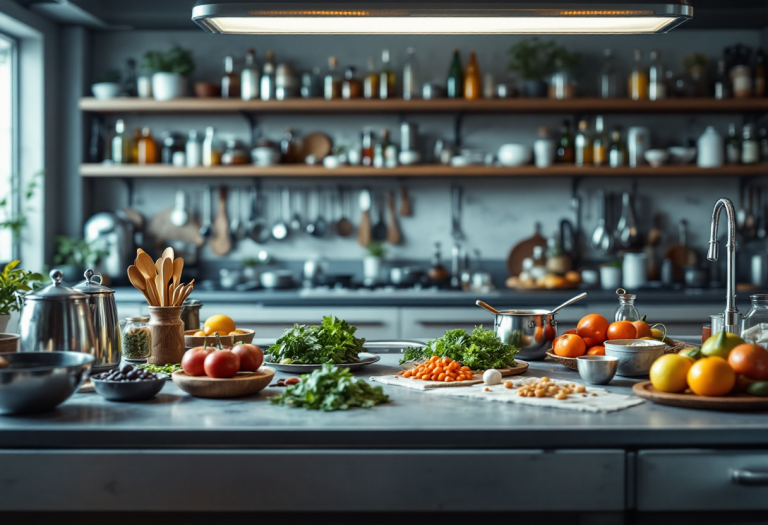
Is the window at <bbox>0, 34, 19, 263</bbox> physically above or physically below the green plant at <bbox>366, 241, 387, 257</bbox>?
above

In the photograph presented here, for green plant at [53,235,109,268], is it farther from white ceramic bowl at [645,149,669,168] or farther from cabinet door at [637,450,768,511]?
cabinet door at [637,450,768,511]

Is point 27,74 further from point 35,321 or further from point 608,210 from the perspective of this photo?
point 608,210

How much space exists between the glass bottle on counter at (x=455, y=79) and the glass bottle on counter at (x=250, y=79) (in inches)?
46.0

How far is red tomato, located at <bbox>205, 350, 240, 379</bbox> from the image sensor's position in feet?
5.48

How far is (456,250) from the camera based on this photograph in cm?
486

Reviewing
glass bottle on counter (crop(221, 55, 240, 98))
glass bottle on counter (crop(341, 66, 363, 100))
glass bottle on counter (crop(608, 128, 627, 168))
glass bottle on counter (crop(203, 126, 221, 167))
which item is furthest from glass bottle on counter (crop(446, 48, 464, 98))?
glass bottle on counter (crop(203, 126, 221, 167))

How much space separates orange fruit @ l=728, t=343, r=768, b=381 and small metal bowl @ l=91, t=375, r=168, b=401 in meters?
1.23

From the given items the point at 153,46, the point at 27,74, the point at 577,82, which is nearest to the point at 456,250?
the point at 577,82

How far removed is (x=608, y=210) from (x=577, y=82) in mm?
828

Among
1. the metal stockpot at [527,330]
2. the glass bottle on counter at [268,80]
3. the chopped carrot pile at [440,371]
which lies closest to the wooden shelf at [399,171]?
the glass bottle on counter at [268,80]

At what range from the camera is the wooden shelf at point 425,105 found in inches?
174

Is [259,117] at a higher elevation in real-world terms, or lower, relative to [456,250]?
higher

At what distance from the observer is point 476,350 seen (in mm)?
1937

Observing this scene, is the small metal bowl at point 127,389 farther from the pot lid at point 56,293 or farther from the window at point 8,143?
the window at point 8,143
